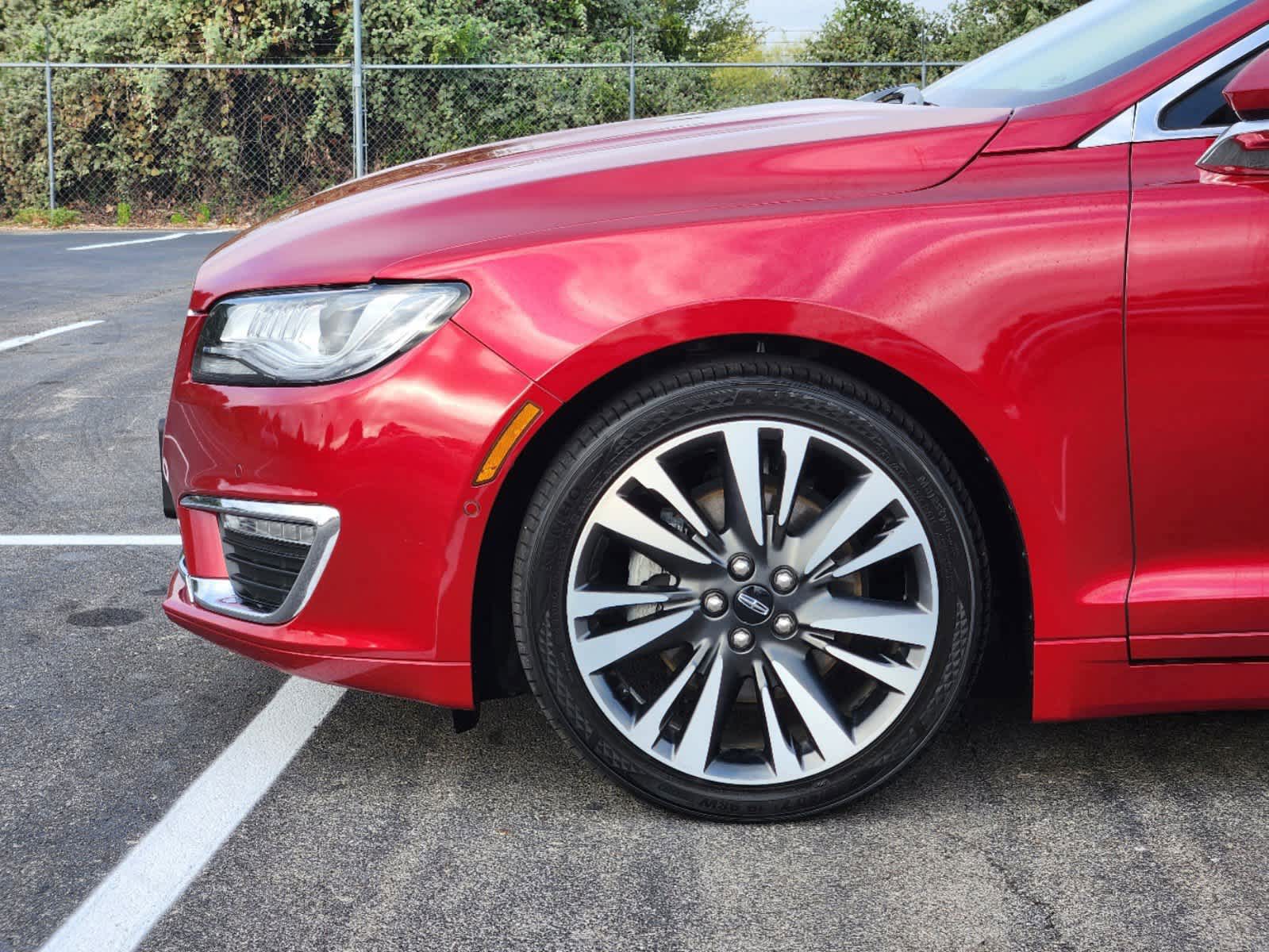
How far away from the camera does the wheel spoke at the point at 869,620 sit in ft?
7.72

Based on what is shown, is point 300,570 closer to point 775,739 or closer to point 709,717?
point 709,717

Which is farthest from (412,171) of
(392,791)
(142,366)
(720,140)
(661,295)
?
(142,366)

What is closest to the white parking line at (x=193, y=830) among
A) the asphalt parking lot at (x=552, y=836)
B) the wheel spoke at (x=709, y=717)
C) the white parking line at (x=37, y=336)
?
the asphalt parking lot at (x=552, y=836)

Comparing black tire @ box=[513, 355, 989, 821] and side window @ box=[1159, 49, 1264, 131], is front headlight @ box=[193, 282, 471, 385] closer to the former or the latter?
black tire @ box=[513, 355, 989, 821]

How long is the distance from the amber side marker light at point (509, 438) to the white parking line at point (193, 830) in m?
0.75

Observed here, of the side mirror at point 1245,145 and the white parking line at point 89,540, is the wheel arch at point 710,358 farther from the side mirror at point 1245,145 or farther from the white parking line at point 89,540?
the white parking line at point 89,540

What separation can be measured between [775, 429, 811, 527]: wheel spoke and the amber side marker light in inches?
15.9

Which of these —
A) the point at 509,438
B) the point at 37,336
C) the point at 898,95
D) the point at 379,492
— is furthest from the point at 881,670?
the point at 37,336

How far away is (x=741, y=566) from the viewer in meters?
2.35

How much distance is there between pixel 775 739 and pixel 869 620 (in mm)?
252

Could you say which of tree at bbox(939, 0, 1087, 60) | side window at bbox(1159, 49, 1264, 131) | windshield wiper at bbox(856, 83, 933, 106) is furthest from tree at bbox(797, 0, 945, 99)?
side window at bbox(1159, 49, 1264, 131)

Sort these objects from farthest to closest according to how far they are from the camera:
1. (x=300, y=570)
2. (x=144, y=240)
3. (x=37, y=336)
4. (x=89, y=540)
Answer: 1. (x=144, y=240)
2. (x=37, y=336)
3. (x=89, y=540)
4. (x=300, y=570)

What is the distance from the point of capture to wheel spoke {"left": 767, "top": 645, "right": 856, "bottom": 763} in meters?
2.36

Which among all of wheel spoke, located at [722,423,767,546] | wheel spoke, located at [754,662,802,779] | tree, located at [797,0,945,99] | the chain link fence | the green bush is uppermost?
tree, located at [797,0,945,99]
